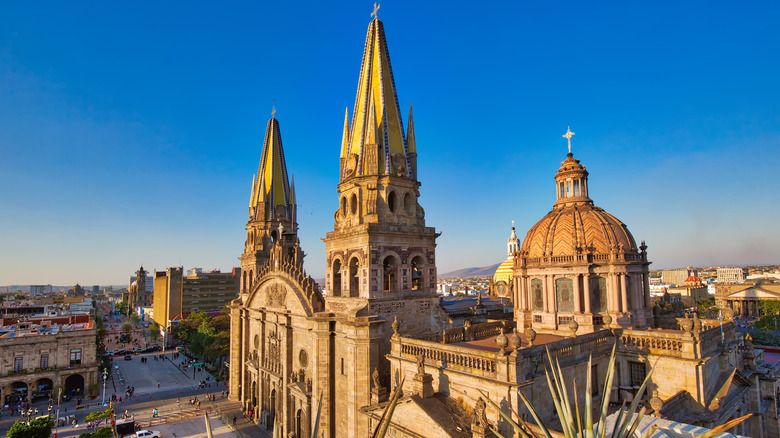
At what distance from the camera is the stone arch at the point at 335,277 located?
28.8 meters

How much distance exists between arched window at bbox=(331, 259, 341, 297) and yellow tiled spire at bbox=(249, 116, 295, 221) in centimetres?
1898

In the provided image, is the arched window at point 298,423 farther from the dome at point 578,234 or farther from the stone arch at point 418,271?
the dome at point 578,234

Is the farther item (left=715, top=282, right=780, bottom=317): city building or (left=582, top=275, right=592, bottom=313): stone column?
(left=715, top=282, right=780, bottom=317): city building

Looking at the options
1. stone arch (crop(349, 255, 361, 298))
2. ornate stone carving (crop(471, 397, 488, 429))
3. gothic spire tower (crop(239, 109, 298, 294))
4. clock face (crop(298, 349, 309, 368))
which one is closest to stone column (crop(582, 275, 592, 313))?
stone arch (crop(349, 255, 361, 298))

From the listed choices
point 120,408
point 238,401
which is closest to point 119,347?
point 120,408

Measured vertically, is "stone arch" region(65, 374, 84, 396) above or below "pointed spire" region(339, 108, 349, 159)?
below

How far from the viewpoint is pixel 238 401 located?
4556cm

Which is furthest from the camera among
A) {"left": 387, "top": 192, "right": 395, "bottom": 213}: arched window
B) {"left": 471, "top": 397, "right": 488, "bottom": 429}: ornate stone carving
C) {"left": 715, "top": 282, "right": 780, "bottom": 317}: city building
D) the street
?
{"left": 715, "top": 282, "right": 780, "bottom": 317}: city building

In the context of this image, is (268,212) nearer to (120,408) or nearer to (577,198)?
(120,408)

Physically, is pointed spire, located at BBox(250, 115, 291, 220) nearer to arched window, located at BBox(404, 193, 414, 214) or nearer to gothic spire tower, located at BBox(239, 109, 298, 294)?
gothic spire tower, located at BBox(239, 109, 298, 294)

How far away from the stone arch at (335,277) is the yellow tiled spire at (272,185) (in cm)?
1898

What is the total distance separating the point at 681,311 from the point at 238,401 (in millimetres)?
41757

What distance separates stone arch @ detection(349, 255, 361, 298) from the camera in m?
27.3

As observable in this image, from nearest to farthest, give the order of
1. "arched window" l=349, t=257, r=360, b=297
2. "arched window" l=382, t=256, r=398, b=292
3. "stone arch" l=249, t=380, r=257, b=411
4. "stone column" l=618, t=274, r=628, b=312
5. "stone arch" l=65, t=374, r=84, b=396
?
"stone column" l=618, t=274, r=628, b=312 → "arched window" l=382, t=256, r=398, b=292 → "arched window" l=349, t=257, r=360, b=297 → "stone arch" l=249, t=380, r=257, b=411 → "stone arch" l=65, t=374, r=84, b=396
